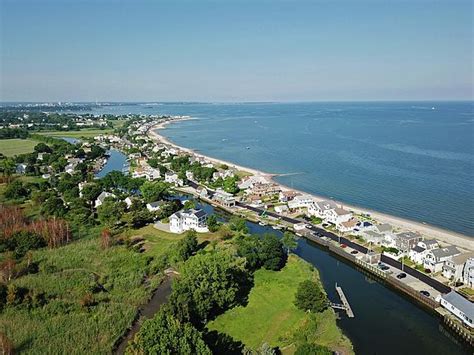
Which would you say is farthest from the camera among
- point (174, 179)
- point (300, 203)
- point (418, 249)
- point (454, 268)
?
point (174, 179)

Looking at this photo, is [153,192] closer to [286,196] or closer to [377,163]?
[286,196]

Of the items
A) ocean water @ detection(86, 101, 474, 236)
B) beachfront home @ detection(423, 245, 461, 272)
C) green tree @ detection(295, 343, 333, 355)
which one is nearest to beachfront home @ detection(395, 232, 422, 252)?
beachfront home @ detection(423, 245, 461, 272)

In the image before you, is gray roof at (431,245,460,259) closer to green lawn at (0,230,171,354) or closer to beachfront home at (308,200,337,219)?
beachfront home at (308,200,337,219)

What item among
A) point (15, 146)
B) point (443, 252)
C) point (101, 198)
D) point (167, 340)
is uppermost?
point (167, 340)

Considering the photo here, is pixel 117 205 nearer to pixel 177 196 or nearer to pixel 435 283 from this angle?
pixel 177 196

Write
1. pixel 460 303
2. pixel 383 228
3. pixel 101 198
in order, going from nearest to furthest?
1. pixel 460 303
2. pixel 383 228
3. pixel 101 198

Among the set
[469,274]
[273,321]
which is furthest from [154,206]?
[469,274]

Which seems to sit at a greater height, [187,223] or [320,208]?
[187,223]

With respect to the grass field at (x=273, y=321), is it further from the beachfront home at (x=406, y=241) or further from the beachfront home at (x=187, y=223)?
the beachfront home at (x=187, y=223)
